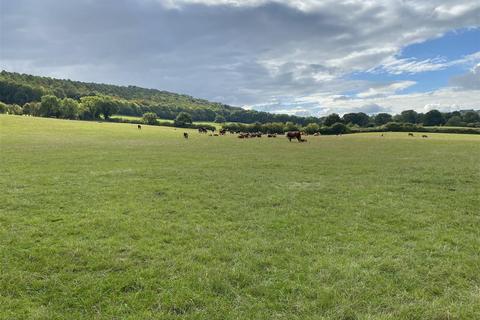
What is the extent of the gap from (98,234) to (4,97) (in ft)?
534

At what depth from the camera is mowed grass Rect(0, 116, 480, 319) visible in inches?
238

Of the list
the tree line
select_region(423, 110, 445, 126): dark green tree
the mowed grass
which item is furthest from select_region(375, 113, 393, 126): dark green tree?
the mowed grass

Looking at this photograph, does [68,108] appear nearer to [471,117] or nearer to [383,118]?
[383,118]

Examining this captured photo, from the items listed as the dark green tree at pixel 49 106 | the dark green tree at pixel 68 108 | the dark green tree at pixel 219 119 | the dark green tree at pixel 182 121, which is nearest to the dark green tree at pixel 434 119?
the dark green tree at pixel 182 121

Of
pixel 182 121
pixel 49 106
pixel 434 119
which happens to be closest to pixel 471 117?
pixel 434 119

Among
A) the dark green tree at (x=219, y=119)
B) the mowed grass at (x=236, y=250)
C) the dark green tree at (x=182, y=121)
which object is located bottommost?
the mowed grass at (x=236, y=250)

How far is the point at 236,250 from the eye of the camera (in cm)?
839

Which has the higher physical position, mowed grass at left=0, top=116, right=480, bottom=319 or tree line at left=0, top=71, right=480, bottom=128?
tree line at left=0, top=71, right=480, bottom=128

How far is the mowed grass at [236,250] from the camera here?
6035 millimetres

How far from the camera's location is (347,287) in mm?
6680

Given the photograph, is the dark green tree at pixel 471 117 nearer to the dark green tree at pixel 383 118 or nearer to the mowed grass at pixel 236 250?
the dark green tree at pixel 383 118

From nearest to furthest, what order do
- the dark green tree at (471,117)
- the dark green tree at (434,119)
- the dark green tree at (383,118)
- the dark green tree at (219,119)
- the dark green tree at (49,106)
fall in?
the dark green tree at (49,106)
the dark green tree at (471,117)
the dark green tree at (434,119)
the dark green tree at (383,118)
the dark green tree at (219,119)

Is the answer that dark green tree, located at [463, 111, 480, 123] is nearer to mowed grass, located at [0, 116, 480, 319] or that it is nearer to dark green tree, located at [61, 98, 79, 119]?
dark green tree, located at [61, 98, 79, 119]

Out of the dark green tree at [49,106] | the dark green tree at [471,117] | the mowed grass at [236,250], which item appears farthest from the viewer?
the dark green tree at [471,117]
